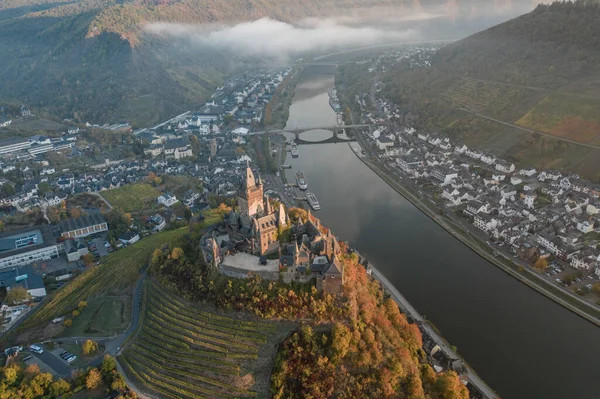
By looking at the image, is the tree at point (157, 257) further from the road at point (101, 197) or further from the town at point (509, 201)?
the town at point (509, 201)

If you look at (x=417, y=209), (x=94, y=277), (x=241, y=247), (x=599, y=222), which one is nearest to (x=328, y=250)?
(x=241, y=247)

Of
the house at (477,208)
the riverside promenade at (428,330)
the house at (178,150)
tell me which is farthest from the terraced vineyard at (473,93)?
the riverside promenade at (428,330)

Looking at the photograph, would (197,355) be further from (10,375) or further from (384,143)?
(384,143)

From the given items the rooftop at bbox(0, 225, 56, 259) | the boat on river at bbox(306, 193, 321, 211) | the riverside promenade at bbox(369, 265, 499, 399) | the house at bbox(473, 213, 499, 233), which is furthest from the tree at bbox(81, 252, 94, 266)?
the house at bbox(473, 213, 499, 233)

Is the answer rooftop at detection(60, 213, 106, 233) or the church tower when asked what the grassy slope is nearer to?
rooftop at detection(60, 213, 106, 233)

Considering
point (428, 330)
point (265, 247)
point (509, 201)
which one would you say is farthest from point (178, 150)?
point (428, 330)
